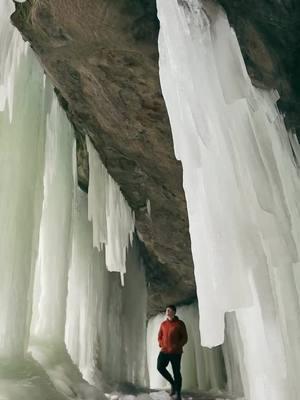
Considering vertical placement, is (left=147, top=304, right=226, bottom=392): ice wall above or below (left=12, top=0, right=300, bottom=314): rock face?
below

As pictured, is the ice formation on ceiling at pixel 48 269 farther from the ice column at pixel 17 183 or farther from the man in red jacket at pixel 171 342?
the man in red jacket at pixel 171 342

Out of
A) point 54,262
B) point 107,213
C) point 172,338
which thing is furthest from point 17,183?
point 172,338

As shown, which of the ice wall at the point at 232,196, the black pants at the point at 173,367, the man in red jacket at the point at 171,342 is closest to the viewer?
the ice wall at the point at 232,196

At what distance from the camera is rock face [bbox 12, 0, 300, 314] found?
428cm

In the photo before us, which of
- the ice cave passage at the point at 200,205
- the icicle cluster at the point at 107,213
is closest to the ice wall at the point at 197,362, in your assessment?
the icicle cluster at the point at 107,213

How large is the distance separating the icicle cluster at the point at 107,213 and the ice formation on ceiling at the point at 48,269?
44 mm

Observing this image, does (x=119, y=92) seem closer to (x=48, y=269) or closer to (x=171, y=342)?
(x=48, y=269)

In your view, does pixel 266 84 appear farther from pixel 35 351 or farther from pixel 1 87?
pixel 35 351

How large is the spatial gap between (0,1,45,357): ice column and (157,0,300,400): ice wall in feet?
4.98

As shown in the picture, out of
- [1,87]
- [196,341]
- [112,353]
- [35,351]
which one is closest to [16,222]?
[1,87]

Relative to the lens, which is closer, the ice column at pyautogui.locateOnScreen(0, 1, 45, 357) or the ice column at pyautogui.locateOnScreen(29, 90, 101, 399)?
the ice column at pyautogui.locateOnScreen(0, 1, 45, 357)

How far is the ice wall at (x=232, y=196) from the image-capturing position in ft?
10.2

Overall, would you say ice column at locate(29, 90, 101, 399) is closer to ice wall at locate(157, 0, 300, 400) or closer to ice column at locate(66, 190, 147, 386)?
ice column at locate(66, 190, 147, 386)

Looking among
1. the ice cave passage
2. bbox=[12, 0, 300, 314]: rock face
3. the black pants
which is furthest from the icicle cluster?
the black pants
